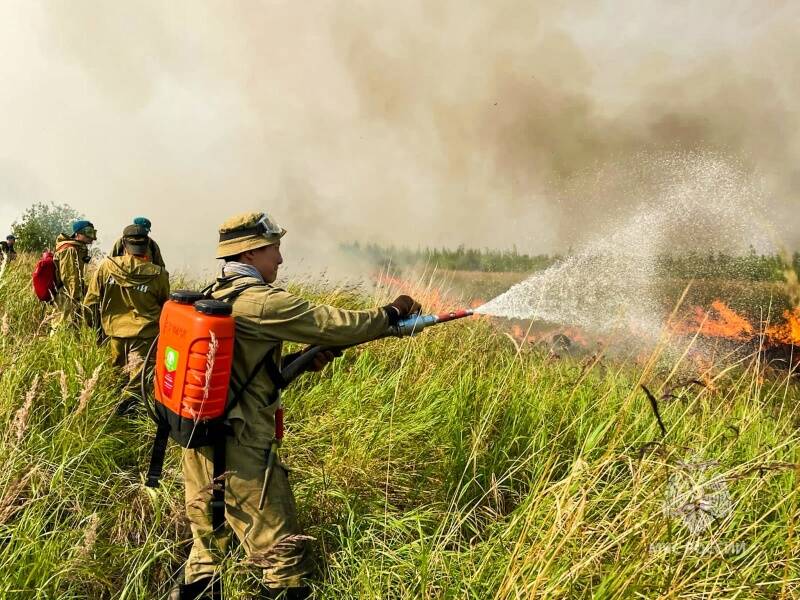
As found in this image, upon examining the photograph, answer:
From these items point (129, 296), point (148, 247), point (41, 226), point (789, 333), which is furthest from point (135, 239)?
point (41, 226)

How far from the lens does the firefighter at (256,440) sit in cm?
187

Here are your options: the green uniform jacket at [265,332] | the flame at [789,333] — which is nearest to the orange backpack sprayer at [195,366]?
the green uniform jacket at [265,332]

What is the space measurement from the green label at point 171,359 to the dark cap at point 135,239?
9.35 ft

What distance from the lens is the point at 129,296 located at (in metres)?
4.02

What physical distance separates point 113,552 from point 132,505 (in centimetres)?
27

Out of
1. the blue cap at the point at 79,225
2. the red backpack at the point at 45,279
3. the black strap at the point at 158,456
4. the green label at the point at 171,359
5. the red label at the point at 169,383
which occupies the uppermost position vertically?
the blue cap at the point at 79,225

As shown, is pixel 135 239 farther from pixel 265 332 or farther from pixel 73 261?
pixel 265 332

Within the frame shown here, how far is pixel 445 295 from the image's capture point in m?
5.17

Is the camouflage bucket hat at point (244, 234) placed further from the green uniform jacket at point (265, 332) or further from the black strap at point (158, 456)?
the black strap at point (158, 456)

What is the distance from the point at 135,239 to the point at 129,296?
1.77 feet

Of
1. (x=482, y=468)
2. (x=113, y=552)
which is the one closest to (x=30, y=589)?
(x=113, y=552)

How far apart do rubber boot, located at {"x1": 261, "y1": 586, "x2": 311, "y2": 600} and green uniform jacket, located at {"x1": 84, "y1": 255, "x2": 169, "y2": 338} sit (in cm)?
278

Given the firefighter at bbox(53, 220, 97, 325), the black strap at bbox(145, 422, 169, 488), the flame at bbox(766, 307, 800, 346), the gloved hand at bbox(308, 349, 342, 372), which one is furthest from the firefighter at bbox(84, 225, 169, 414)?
the flame at bbox(766, 307, 800, 346)

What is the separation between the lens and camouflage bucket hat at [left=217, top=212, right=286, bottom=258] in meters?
2.06
